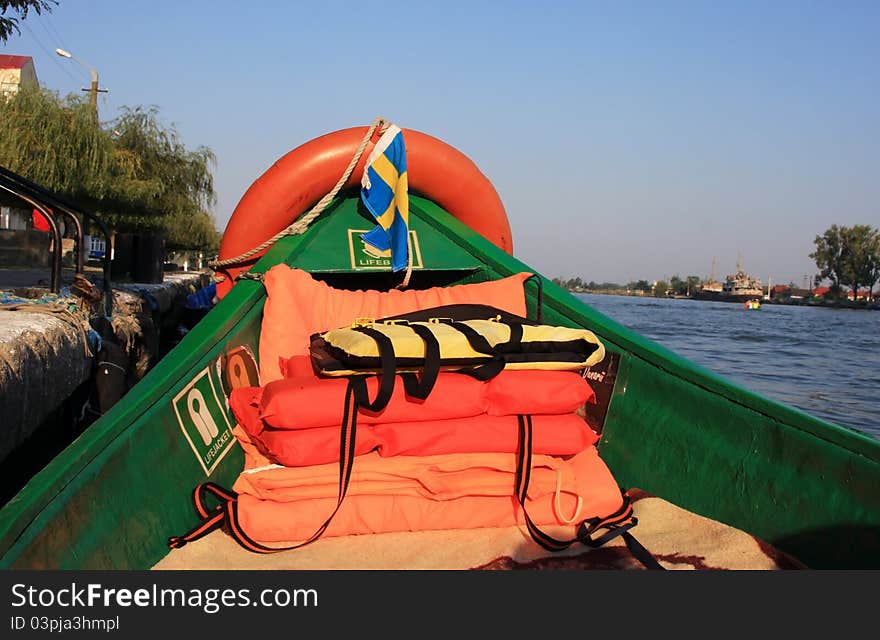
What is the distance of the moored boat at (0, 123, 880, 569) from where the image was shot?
5.93 ft

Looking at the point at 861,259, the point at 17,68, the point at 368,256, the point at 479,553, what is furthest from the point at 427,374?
the point at 861,259

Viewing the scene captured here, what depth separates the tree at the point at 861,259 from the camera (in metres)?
63.9

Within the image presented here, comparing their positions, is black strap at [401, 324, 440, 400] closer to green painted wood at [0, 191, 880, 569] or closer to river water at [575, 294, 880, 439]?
green painted wood at [0, 191, 880, 569]

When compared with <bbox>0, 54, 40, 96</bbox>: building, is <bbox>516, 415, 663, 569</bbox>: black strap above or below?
below

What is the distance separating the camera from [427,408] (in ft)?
7.43

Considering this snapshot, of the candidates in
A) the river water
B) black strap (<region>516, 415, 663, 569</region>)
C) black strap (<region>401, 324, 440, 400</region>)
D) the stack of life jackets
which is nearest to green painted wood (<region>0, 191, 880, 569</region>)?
the stack of life jackets

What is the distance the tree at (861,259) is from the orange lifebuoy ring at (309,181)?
229ft

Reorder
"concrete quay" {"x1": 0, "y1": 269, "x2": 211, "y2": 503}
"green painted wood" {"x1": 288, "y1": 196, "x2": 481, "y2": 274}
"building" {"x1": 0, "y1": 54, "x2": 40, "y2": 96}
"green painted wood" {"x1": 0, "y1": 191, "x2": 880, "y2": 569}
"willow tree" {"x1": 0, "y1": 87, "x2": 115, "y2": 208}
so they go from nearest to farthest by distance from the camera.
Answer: "green painted wood" {"x1": 0, "y1": 191, "x2": 880, "y2": 569} → "concrete quay" {"x1": 0, "y1": 269, "x2": 211, "y2": 503} → "green painted wood" {"x1": 288, "y1": 196, "x2": 481, "y2": 274} → "willow tree" {"x1": 0, "y1": 87, "x2": 115, "y2": 208} → "building" {"x1": 0, "y1": 54, "x2": 40, "y2": 96}

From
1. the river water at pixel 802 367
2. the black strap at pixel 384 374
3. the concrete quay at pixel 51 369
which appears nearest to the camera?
the black strap at pixel 384 374

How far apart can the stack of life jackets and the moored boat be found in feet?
0.21

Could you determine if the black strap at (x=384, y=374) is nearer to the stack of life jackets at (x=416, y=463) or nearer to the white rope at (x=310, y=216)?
the stack of life jackets at (x=416, y=463)

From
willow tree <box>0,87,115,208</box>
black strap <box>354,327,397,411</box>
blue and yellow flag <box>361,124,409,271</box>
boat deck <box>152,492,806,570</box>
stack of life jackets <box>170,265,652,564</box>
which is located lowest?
boat deck <box>152,492,806,570</box>

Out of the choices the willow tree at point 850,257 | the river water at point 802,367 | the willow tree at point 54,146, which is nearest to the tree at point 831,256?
the willow tree at point 850,257

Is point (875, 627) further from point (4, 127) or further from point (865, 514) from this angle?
point (4, 127)
